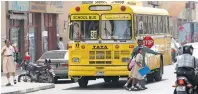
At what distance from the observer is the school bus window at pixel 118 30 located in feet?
73.1

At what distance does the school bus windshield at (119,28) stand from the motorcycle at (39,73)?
3.44m

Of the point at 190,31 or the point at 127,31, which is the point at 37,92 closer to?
the point at 127,31

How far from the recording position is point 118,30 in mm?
22297

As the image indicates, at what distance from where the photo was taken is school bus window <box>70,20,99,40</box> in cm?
2245

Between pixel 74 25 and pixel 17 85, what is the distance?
120 inches

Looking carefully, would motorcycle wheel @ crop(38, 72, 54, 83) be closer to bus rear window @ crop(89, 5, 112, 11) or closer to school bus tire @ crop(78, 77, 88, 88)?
school bus tire @ crop(78, 77, 88, 88)

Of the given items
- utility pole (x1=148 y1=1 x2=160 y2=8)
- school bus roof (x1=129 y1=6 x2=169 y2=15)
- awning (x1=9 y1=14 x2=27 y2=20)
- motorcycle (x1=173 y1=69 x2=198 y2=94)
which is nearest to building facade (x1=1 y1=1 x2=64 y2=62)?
awning (x1=9 y1=14 x2=27 y2=20)

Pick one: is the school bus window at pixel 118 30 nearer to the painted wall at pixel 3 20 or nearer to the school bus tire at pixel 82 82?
the school bus tire at pixel 82 82

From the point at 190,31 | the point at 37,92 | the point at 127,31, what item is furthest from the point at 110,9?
the point at 190,31

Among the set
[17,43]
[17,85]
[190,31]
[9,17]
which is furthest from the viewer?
[190,31]

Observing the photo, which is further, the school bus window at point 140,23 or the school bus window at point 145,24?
the school bus window at point 145,24

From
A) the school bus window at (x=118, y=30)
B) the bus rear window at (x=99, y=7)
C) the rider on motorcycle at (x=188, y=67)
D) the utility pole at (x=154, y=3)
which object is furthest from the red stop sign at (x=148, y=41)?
the utility pole at (x=154, y=3)

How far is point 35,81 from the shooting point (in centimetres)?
2525

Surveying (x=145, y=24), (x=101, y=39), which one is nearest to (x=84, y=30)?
(x=101, y=39)
